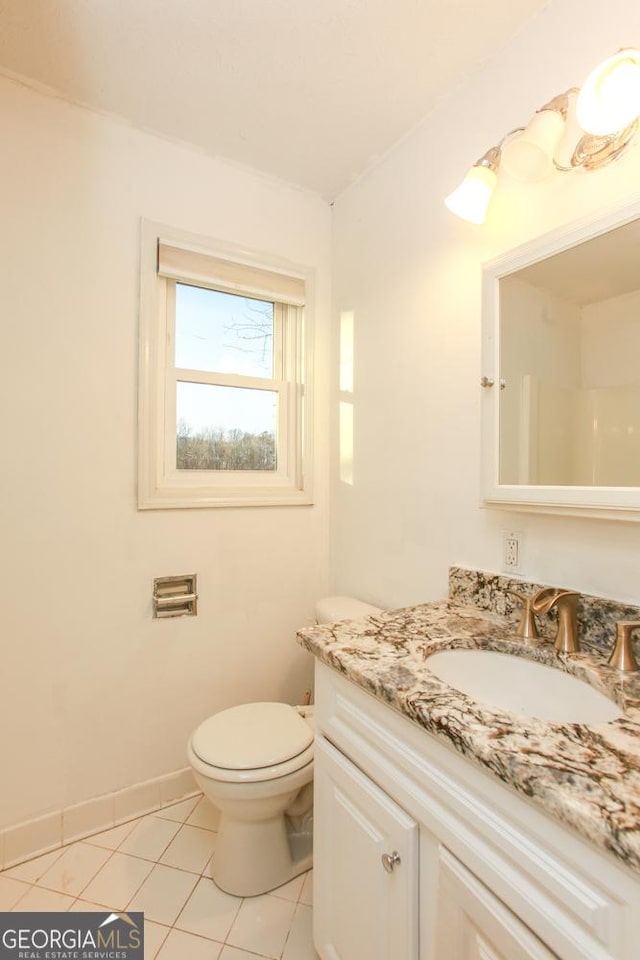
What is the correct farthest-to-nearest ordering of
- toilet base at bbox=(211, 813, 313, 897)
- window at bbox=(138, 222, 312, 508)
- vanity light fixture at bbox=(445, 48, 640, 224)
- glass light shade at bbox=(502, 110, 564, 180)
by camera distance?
Result: 1. window at bbox=(138, 222, 312, 508)
2. toilet base at bbox=(211, 813, 313, 897)
3. glass light shade at bbox=(502, 110, 564, 180)
4. vanity light fixture at bbox=(445, 48, 640, 224)

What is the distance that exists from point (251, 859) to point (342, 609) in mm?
762

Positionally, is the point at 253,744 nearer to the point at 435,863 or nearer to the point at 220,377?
the point at 435,863

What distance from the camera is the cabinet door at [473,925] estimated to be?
1.89 ft

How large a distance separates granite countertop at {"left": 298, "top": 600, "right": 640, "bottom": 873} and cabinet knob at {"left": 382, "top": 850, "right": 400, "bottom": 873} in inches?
10.1

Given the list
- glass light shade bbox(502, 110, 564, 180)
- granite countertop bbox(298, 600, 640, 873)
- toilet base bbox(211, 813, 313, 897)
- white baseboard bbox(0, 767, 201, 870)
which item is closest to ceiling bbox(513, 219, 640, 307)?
glass light shade bbox(502, 110, 564, 180)

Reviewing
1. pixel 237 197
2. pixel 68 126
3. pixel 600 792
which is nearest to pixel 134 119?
pixel 68 126

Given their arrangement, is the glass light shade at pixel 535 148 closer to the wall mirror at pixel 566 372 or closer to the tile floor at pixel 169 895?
the wall mirror at pixel 566 372

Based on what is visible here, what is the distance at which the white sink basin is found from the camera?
Answer: 888mm

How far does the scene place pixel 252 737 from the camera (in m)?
1.32

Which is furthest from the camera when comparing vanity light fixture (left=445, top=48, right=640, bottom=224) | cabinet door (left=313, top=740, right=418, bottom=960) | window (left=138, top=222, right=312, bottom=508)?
window (left=138, top=222, right=312, bottom=508)

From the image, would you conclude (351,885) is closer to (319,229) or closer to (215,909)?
(215,909)

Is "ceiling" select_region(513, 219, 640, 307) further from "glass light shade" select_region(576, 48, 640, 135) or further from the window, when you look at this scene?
the window

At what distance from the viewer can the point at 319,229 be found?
192 centimetres

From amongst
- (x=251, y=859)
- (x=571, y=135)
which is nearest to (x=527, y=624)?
(x=251, y=859)
